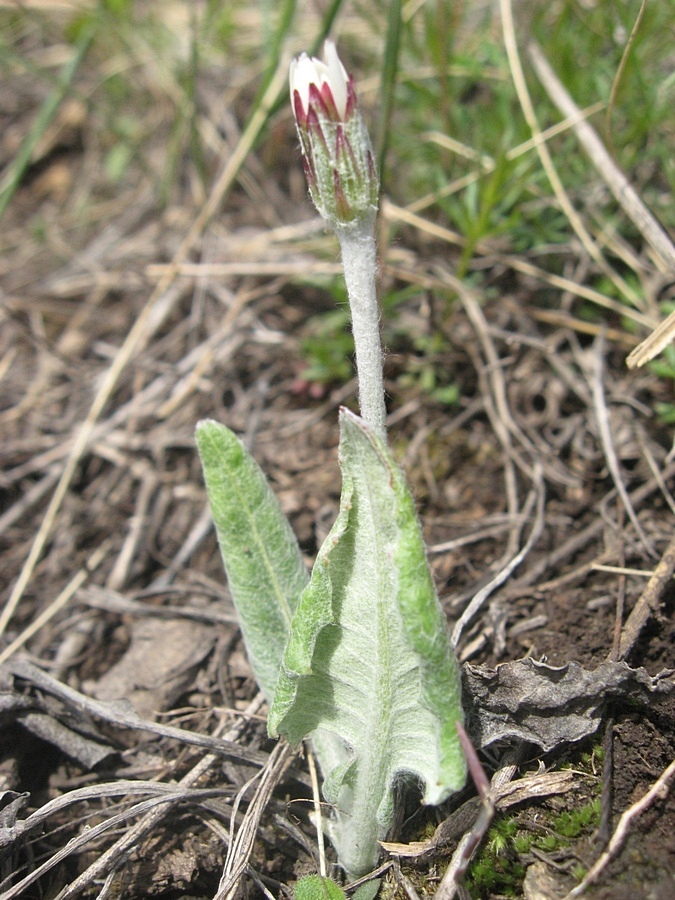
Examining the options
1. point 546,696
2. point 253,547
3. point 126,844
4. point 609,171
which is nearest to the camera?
point 546,696

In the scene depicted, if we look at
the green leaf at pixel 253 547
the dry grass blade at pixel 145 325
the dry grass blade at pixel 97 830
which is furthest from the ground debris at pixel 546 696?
the dry grass blade at pixel 145 325

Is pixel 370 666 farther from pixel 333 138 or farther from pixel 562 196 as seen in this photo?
pixel 562 196

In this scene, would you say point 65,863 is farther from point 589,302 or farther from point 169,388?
point 589,302

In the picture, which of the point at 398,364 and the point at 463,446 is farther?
the point at 398,364

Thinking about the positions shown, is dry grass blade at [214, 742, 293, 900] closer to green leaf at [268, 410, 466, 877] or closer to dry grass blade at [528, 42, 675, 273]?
green leaf at [268, 410, 466, 877]

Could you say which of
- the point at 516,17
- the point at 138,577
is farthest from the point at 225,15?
the point at 138,577

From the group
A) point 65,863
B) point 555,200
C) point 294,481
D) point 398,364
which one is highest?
point 555,200

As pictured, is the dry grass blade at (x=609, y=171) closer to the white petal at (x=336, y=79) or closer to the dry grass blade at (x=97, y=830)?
the white petal at (x=336, y=79)

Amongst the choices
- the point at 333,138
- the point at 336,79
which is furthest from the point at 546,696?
the point at 336,79
